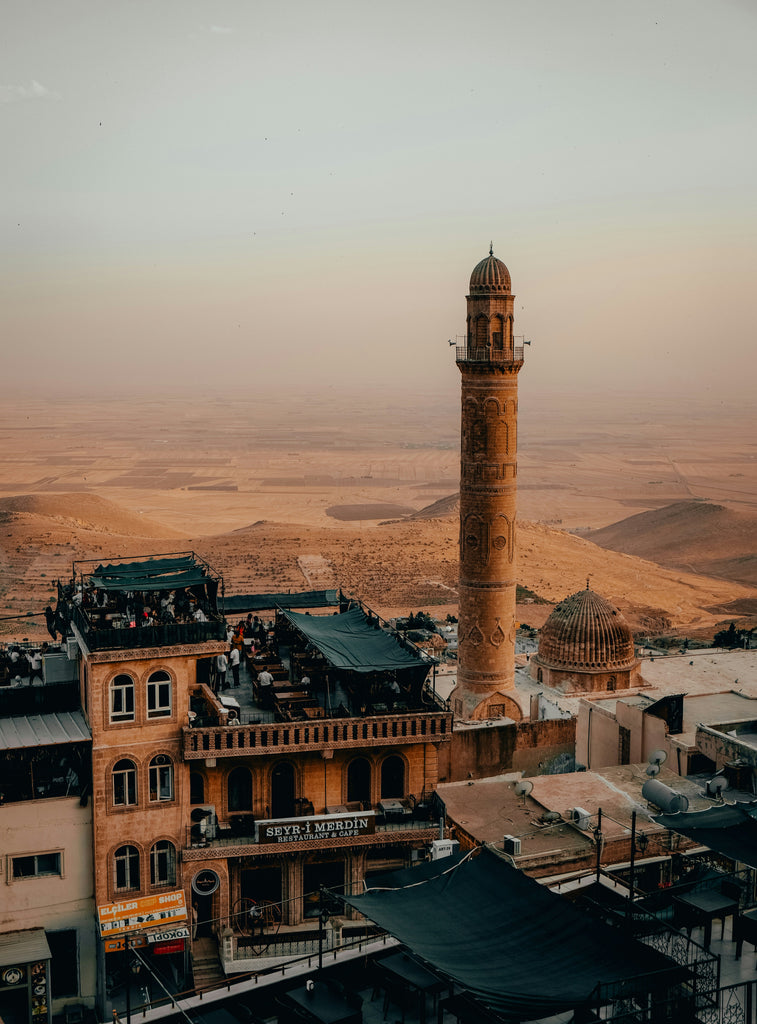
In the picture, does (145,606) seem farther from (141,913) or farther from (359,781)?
(141,913)

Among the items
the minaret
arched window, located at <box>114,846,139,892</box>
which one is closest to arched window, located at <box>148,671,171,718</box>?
arched window, located at <box>114,846,139,892</box>

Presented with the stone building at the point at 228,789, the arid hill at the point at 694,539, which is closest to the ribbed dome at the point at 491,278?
the stone building at the point at 228,789

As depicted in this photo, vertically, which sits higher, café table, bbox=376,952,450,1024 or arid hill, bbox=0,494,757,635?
café table, bbox=376,952,450,1024

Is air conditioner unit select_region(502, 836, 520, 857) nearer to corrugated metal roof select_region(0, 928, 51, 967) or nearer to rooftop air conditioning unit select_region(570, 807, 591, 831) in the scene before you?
rooftop air conditioning unit select_region(570, 807, 591, 831)

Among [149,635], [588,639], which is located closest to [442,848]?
[149,635]

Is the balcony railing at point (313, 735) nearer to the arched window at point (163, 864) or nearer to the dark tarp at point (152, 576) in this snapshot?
the arched window at point (163, 864)
